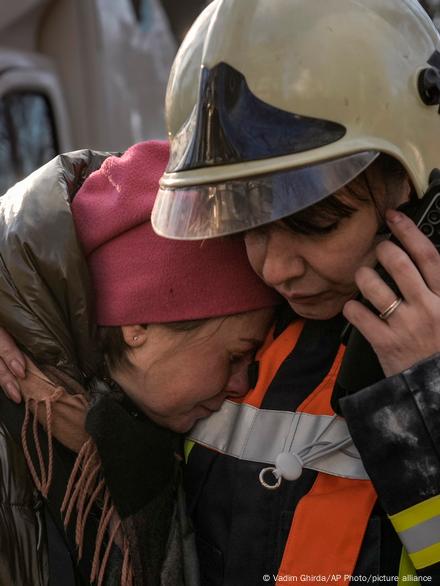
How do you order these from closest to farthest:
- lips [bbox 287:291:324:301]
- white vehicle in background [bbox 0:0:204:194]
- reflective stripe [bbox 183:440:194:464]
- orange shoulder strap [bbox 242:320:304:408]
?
lips [bbox 287:291:324:301] → orange shoulder strap [bbox 242:320:304:408] → reflective stripe [bbox 183:440:194:464] → white vehicle in background [bbox 0:0:204:194]

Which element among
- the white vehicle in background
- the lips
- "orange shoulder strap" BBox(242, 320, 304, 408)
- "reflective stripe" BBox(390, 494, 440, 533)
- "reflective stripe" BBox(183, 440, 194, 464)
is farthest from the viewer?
the white vehicle in background

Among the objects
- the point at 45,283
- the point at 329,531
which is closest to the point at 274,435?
the point at 329,531

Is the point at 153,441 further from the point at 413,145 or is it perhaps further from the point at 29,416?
the point at 413,145

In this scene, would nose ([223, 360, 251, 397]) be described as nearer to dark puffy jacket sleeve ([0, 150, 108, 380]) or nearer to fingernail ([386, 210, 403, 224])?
dark puffy jacket sleeve ([0, 150, 108, 380])

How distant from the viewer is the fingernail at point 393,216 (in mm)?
1714

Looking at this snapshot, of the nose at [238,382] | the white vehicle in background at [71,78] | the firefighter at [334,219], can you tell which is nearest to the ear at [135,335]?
the nose at [238,382]

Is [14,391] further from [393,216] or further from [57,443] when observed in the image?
[393,216]

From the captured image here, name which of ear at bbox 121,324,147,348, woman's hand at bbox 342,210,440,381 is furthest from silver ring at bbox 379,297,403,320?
ear at bbox 121,324,147,348

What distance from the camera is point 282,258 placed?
175 centimetres

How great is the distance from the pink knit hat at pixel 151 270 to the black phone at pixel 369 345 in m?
0.36

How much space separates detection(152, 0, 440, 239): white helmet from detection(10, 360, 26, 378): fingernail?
1.74 feet

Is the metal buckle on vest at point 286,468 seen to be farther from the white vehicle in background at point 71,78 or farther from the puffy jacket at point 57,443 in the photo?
the white vehicle in background at point 71,78

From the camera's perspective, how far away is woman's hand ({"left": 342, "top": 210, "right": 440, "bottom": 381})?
166 centimetres

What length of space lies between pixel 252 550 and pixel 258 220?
67cm
